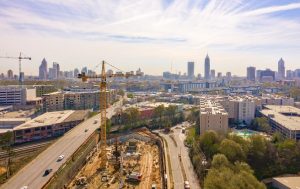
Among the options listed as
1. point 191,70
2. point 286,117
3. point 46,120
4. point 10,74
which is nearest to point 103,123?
point 46,120

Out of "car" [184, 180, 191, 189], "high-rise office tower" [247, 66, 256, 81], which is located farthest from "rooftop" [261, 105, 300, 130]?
"high-rise office tower" [247, 66, 256, 81]

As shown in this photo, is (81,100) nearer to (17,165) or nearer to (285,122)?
(17,165)

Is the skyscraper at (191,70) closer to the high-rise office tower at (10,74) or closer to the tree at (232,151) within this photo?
the high-rise office tower at (10,74)

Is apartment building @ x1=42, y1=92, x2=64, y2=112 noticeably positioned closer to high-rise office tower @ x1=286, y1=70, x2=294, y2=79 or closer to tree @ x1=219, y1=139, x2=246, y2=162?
tree @ x1=219, y1=139, x2=246, y2=162

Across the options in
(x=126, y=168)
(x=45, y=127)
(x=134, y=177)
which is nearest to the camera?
(x=134, y=177)

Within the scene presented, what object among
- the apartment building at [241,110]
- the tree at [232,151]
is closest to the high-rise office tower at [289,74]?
the apartment building at [241,110]

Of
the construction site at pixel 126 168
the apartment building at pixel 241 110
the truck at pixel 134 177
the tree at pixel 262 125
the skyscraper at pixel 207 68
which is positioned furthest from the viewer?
the skyscraper at pixel 207 68

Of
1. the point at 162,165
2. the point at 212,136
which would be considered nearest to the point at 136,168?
the point at 162,165
